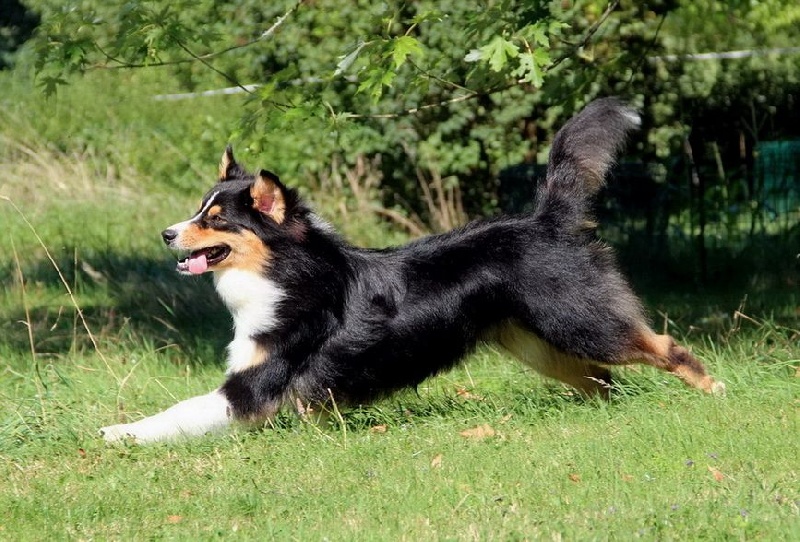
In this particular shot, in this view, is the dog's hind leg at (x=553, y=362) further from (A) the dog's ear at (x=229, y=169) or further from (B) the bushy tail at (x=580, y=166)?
(A) the dog's ear at (x=229, y=169)

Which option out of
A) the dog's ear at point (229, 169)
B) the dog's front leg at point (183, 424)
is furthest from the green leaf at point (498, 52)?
the dog's front leg at point (183, 424)

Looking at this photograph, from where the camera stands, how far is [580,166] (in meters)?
6.21

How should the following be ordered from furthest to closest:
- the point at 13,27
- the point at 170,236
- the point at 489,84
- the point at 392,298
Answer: the point at 13,27, the point at 489,84, the point at 392,298, the point at 170,236

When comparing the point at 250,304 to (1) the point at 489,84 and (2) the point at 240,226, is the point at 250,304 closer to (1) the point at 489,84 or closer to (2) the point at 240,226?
(2) the point at 240,226

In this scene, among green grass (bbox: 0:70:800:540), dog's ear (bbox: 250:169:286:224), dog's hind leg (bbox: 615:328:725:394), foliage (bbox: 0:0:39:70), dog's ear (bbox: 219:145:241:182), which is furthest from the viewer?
foliage (bbox: 0:0:39:70)

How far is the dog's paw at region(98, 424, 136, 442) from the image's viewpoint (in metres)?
5.78

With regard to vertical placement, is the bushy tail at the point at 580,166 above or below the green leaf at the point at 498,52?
below

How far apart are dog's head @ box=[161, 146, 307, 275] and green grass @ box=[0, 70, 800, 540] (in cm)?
86

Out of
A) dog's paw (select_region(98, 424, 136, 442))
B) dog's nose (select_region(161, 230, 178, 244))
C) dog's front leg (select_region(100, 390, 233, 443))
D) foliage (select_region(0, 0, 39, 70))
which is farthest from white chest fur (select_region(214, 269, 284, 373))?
foliage (select_region(0, 0, 39, 70))

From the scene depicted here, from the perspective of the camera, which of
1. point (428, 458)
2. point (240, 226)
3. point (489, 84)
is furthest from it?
point (489, 84)

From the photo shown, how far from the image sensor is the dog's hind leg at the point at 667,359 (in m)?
6.12

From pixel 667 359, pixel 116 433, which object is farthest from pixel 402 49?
pixel 116 433

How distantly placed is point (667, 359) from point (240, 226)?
2337mm

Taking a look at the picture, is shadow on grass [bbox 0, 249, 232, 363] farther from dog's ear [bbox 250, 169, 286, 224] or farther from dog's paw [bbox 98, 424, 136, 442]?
dog's ear [bbox 250, 169, 286, 224]
